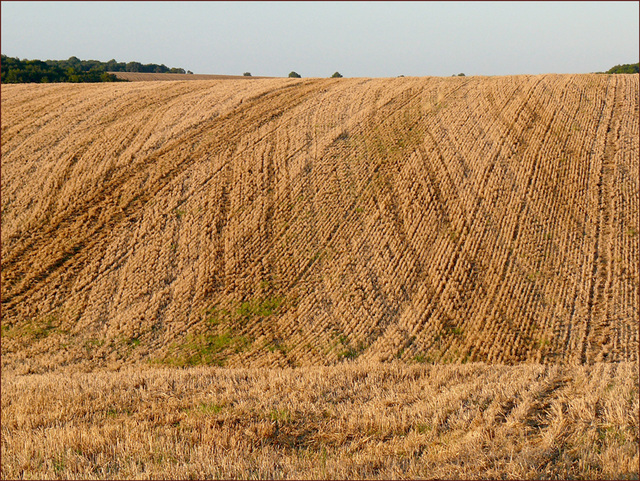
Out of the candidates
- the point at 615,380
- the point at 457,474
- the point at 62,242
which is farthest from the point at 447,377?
the point at 62,242

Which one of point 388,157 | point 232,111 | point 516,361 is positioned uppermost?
point 232,111

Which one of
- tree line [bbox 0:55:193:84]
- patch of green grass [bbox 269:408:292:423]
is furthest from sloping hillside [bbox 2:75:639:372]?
tree line [bbox 0:55:193:84]

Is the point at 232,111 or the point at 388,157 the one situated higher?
the point at 232,111

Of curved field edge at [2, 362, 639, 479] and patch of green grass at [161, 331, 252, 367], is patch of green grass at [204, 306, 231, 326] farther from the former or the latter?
curved field edge at [2, 362, 639, 479]

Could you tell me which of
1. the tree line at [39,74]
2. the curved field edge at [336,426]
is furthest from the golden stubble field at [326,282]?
the tree line at [39,74]

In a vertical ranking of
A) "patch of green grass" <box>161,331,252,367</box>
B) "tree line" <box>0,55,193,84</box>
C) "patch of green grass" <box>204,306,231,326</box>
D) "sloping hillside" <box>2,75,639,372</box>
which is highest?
"tree line" <box>0,55,193,84</box>

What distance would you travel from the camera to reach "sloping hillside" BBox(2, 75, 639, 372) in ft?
50.4

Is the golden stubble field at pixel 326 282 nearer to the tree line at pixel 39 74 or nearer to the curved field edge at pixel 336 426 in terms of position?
the curved field edge at pixel 336 426

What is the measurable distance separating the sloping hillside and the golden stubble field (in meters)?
0.10

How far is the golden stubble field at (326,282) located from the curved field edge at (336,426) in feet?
0.16

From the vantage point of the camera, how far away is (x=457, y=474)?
488 centimetres

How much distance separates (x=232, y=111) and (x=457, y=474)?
1078 inches

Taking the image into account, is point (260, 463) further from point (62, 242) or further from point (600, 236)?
point (62, 242)

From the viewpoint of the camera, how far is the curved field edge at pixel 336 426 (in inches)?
200
